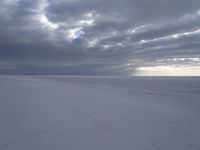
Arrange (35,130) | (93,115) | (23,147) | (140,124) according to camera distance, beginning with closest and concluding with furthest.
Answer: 1. (23,147)
2. (35,130)
3. (140,124)
4. (93,115)

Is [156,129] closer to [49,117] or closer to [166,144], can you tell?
[166,144]

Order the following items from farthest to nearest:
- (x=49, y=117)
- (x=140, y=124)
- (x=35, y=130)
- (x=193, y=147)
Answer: (x=49, y=117) → (x=140, y=124) → (x=35, y=130) → (x=193, y=147)

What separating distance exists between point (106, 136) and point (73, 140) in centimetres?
66

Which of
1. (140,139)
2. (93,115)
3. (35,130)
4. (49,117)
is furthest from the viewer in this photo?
(93,115)

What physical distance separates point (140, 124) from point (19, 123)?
280 cm

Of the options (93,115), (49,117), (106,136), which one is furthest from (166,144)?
(49,117)

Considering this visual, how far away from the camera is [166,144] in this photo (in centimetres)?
351

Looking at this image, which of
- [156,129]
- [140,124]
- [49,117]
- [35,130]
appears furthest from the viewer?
[49,117]

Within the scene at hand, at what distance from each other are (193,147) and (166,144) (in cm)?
46

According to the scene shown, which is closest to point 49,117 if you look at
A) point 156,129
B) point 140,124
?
point 140,124

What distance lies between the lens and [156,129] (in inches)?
169

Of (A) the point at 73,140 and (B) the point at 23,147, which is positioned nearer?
(B) the point at 23,147

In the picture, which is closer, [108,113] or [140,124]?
[140,124]

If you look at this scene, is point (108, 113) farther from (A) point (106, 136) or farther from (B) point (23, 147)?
(B) point (23, 147)
